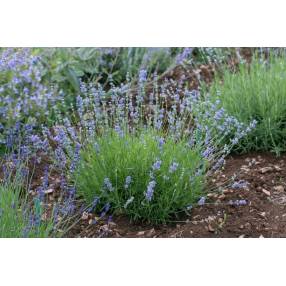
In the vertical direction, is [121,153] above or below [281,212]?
above

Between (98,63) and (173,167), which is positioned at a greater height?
(98,63)

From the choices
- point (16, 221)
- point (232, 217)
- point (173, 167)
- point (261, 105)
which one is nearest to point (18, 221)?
point (16, 221)

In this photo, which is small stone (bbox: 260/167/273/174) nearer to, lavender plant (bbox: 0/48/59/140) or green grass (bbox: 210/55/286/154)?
green grass (bbox: 210/55/286/154)

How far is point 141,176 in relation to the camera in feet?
11.9

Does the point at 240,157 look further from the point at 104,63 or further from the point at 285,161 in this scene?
the point at 104,63

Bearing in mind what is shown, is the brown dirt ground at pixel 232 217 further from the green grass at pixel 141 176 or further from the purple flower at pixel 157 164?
the purple flower at pixel 157 164

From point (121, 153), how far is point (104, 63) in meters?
1.99

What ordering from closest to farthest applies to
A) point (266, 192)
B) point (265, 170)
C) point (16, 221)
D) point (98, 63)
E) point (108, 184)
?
point (16, 221), point (108, 184), point (266, 192), point (265, 170), point (98, 63)

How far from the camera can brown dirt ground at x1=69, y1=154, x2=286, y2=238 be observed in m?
3.60

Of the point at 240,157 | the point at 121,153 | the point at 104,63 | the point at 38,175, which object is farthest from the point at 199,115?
the point at 104,63

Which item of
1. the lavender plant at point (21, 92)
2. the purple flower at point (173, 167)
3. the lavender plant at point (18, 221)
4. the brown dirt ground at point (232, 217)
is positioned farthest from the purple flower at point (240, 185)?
the lavender plant at point (21, 92)

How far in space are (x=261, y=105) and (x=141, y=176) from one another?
1212 mm

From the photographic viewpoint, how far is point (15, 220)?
3.23 meters

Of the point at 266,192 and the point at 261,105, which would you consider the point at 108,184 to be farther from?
the point at 261,105
